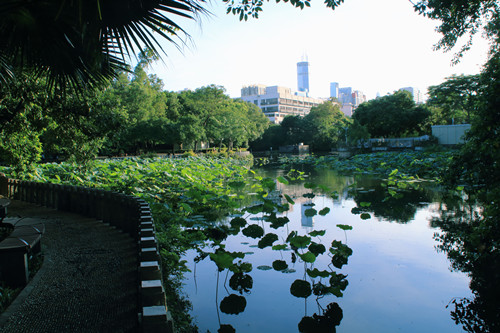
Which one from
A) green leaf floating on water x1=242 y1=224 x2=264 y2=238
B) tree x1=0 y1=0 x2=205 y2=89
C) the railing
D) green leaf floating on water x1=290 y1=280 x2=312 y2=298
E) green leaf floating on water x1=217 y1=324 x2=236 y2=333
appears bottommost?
green leaf floating on water x1=217 y1=324 x2=236 y2=333

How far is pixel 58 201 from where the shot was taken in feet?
26.3

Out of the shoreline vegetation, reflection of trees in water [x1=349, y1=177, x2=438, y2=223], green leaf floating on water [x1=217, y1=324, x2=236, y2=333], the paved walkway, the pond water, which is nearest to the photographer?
the paved walkway

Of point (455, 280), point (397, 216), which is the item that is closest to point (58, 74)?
point (455, 280)

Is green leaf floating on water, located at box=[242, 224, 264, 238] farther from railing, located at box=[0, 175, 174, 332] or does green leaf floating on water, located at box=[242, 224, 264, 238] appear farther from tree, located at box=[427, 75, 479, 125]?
tree, located at box=[427, 75, 479, 125]

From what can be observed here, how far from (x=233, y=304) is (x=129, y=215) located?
8.06ft

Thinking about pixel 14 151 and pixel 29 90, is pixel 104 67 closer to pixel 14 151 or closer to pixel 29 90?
pixel 29 90

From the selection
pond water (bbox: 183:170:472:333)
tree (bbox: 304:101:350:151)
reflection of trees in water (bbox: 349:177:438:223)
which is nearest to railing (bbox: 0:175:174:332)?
pond water (bbox: 183:170:472:333)

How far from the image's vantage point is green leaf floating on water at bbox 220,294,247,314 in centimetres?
433

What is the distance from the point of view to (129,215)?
591cm

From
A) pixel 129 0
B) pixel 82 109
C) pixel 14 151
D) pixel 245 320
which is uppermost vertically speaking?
pixel 129 0

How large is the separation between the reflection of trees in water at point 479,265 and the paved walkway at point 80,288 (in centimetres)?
364

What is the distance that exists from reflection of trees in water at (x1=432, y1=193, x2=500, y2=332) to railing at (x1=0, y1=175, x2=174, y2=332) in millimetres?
3376

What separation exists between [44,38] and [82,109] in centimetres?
376

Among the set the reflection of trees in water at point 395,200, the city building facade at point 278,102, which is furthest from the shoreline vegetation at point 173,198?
the city building facade at point 278,102
